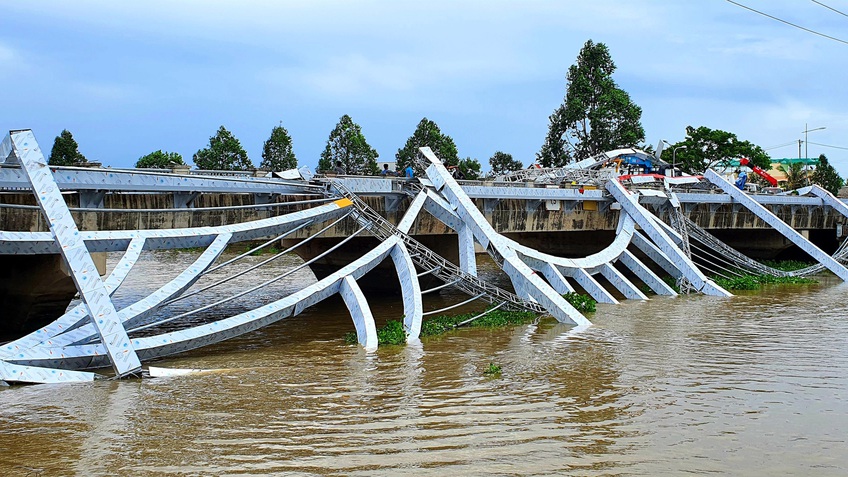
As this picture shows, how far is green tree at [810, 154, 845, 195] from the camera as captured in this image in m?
75.2

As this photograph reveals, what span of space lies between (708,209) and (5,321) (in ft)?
93.0

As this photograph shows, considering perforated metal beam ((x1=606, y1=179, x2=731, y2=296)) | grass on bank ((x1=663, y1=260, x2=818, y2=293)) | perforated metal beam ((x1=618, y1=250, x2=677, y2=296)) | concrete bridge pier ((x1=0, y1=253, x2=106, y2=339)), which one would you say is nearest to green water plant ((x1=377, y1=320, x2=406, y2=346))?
concrete bridge pier ((x1=0, y1=253, x2=106, y2=339))

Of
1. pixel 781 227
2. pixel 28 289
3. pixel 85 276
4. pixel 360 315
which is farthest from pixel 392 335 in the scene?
pixel 781 227

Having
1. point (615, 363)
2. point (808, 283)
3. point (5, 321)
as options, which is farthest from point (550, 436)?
point (808, 283)

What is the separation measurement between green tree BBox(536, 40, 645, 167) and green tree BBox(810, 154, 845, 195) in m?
22.1

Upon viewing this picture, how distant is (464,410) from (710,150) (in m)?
59.4

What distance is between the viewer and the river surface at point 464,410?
9445mm

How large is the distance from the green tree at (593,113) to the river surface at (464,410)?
45856 mm

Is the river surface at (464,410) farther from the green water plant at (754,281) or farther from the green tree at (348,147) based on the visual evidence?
the green tree at (348,147)

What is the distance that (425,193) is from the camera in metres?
22.4

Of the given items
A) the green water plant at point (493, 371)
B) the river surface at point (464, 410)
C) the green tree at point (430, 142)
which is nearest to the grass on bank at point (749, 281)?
the river surface at point (464, 410)

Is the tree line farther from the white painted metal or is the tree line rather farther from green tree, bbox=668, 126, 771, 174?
the white painted metal

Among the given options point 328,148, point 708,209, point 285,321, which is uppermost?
point 328,148

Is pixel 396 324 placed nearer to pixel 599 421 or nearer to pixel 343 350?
pixel 343 350
